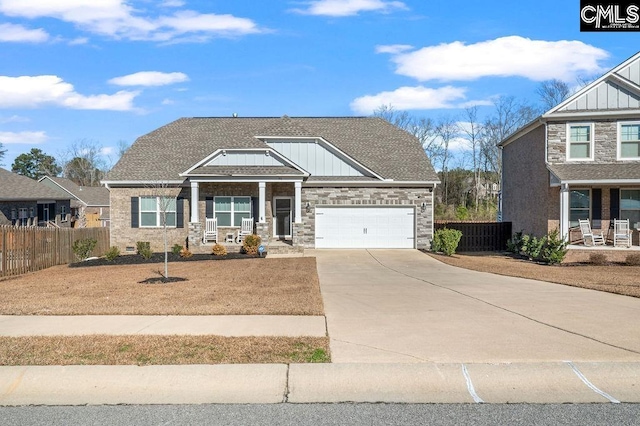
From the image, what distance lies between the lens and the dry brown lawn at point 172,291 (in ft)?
33.5

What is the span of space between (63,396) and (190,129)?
986 inches

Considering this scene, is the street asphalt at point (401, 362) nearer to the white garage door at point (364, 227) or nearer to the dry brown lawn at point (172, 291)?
the dry brown lawn at point (172, 291)

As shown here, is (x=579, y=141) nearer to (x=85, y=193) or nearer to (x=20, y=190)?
(x=20, y=190)

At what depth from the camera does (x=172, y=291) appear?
500 inches

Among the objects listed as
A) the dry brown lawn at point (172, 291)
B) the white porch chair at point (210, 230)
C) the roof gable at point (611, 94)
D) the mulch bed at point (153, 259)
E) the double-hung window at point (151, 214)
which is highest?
the roof gable at point (611, 94)

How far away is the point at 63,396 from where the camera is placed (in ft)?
20.1

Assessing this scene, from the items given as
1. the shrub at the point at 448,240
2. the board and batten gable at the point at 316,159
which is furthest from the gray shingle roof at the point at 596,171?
the board and batten gable at the point at 316,159

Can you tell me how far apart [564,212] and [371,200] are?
827cm

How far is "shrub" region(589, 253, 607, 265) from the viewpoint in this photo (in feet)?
65.7

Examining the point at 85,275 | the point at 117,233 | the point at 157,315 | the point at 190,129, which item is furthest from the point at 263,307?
the point at 190,129

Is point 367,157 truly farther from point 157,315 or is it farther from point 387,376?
point 387,376

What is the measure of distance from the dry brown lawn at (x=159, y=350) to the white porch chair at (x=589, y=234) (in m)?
16.6

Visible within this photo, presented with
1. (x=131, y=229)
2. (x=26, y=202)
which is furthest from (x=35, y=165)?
(x=131, y=229)

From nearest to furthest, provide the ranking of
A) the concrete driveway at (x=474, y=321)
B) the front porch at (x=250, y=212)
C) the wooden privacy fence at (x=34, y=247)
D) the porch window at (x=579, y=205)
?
the concrete driveway at (x=474, y=321)
the wooden privacy fence at (x=34, y=247)
the porch window at (x=579, y=205)
the front porch at (x=250, y=212)
